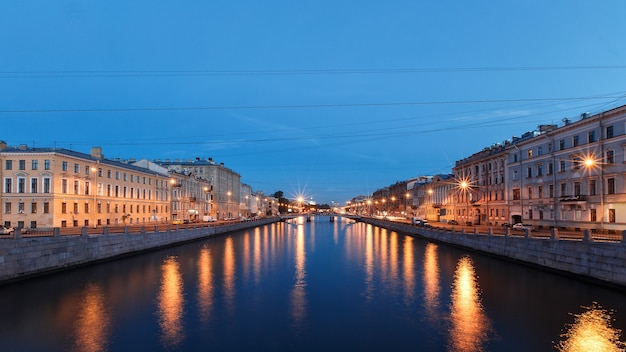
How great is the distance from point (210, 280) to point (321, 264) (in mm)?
12842

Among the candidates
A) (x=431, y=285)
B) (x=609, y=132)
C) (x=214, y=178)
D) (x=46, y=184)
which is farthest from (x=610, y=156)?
(x=214, y=178)

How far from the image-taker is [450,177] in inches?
3775

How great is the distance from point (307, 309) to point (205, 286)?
923 cm

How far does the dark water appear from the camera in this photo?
55.7 feet

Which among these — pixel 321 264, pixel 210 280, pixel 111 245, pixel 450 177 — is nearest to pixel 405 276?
pixel 321 264

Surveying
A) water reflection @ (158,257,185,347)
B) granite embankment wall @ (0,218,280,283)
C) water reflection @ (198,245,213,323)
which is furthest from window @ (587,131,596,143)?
granite embankment wall @ (0,218,280,283)

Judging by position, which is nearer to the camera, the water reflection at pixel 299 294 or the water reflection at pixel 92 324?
the water reflection at pixel 92 324

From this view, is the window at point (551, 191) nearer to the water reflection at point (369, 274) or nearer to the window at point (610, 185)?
the window at point (610, 185)

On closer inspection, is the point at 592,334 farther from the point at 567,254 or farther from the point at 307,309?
the point at 567,254

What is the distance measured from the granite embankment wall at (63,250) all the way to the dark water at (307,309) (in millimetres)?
1079

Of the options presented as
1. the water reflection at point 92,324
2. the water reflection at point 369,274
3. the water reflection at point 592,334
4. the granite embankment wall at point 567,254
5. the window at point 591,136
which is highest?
the window at point 591,136

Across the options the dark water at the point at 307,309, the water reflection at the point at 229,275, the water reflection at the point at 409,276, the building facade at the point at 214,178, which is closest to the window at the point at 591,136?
the dark water at the point at 307,309

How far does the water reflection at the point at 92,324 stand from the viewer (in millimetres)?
16453

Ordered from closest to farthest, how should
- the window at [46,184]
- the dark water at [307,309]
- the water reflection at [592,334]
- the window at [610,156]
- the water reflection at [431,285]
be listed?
the water reflection at [592,334] < the dark water at [307,309] < the water reflection at [431,285] < the window at [610,156] < the window at [46,184]
